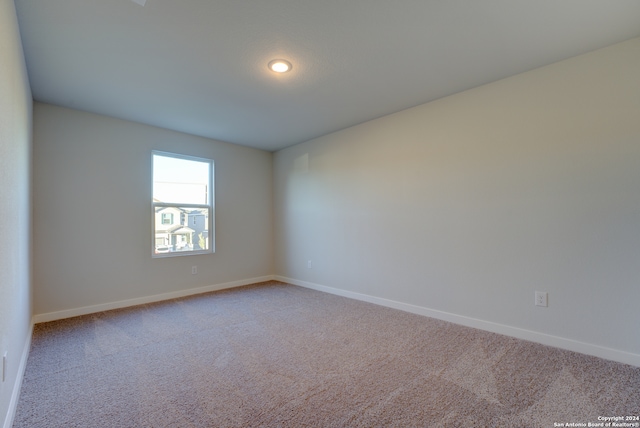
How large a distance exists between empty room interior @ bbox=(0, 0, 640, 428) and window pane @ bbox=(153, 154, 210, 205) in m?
0.05

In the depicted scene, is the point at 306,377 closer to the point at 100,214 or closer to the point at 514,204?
the point at 514,204

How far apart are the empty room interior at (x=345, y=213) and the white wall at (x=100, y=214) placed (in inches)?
0.9

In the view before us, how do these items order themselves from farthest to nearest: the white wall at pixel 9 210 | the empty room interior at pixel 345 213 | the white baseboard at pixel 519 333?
the white baseboard at pixel 519 333
the empty room interior at pixel 345 213
the white wall at pixel 9 210

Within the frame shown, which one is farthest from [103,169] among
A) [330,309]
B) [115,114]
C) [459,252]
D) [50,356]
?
[459,252]

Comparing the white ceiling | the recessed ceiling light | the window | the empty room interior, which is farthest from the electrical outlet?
the window

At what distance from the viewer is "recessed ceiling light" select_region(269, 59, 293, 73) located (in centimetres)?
239

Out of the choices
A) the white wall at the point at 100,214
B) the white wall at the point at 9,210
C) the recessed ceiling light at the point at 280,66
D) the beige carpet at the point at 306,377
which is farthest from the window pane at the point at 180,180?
the recessed ceiling light at the point at 280,66

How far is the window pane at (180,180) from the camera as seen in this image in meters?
4.04

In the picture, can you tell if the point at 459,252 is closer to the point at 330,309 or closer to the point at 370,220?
the point at 370,220

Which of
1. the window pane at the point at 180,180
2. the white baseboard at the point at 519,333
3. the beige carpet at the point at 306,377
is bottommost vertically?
the beige carpet at the point at 306,377

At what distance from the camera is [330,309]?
11.5 feet

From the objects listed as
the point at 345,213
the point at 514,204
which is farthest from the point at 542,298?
the point at 345,213

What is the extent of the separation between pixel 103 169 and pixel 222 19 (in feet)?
8.86

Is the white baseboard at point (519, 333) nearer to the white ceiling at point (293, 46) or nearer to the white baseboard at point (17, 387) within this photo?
the white ceiling at point (293, 46)
